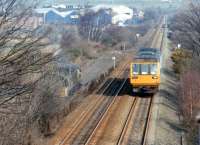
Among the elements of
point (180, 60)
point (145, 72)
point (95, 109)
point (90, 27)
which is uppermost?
point (145, 72)

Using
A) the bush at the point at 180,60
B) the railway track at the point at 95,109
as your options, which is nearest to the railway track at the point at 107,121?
the railway track at the point at 95,109

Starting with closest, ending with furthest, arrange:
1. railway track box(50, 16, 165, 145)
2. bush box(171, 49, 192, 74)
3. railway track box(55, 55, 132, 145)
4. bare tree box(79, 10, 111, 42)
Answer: railway track box(50, 16, 165, 145), railway track box(55, 55, 132, 145), bush box(171, 49, 192, 74), bare tree box(79, 10, 111, 42)

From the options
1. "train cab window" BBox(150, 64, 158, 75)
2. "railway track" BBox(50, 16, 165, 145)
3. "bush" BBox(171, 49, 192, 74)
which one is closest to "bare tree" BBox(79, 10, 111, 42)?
"bush" BBox(171, 49, 192, 74)

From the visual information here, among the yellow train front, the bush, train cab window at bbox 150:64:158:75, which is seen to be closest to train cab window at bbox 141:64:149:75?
the yellow train front

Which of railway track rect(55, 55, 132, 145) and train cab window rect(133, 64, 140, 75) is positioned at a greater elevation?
train cab window rect(133, 64, 140, 75)

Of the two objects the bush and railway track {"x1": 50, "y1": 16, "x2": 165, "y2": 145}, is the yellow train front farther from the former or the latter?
the bush

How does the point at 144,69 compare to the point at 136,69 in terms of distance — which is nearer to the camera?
the point at 144,69

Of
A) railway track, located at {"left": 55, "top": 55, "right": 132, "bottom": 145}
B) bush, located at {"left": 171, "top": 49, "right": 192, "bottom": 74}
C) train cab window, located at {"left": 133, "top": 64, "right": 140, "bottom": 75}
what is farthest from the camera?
bush, located at {"left": 171, "top": 49, "right": 192, "bottom": 74}

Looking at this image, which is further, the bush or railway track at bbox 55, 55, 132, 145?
the bush

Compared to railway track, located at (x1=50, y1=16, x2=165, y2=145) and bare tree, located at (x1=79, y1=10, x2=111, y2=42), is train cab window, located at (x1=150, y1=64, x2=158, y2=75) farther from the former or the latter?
bare tree, located at (x1=79, y1=10, x2=111, y2=42)

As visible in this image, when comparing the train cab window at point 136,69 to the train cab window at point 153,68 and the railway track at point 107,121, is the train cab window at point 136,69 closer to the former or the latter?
the train cab window at point 153,68

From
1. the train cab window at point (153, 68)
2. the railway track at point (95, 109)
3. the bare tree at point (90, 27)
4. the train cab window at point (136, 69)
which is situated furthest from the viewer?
the bare tree at point (90, 27)

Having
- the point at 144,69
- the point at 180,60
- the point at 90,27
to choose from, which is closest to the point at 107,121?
the point at 144,69

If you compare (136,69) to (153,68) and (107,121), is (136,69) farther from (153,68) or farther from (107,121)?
(107,121)
